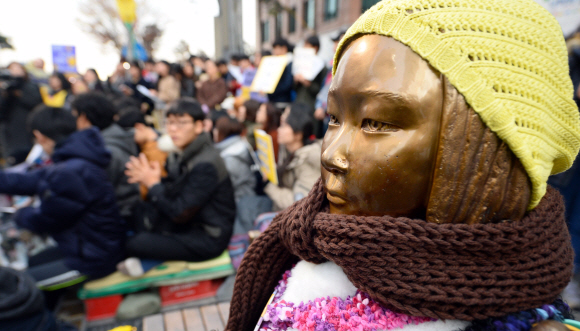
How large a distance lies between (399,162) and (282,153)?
307cm

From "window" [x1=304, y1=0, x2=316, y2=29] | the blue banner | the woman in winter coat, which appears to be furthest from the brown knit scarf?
"window" [x1=304, y1=0, x2=316, y2=29]

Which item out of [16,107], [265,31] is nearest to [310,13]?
[265,31]

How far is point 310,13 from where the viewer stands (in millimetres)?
19547

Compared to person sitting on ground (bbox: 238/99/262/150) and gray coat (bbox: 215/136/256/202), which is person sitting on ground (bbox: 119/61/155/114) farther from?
gray coat (bbox: 215/136/256/202)

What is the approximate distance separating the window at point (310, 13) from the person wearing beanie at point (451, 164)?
63.5 feet

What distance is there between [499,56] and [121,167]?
3083 mm

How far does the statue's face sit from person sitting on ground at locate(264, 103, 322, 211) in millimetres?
2152

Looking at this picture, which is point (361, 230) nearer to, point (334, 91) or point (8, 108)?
point (334, 91)

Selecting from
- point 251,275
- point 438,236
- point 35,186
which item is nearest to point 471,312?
point 438,236

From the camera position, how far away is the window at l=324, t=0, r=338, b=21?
16611 millimetres

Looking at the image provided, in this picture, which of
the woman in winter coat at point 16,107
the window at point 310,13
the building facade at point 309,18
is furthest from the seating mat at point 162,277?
the window at point 310,13

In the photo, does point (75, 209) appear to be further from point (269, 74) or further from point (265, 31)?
point (265, 31)

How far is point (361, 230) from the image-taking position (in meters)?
0.81

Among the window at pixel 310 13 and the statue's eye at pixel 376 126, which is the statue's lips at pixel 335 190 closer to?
the statue's eye at pixel 376 126
